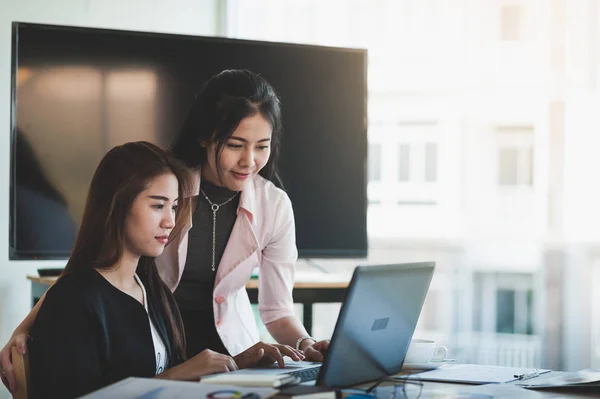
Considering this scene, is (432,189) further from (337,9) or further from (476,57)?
(337,9)

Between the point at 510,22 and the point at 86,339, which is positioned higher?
the point at 510,22

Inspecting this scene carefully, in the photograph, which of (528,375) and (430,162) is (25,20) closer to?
(430,162)

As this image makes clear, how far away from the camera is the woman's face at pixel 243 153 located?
2.09 metres

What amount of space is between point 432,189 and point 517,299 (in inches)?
21.8

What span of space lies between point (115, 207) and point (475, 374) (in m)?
0.75

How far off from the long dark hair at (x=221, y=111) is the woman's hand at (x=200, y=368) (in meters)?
0.67

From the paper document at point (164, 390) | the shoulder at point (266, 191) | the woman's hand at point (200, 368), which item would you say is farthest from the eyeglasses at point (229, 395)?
the shoulder at point (266, 191)

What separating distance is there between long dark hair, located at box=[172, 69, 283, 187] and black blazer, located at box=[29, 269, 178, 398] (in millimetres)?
582

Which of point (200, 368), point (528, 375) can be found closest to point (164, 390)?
point (200, 368)

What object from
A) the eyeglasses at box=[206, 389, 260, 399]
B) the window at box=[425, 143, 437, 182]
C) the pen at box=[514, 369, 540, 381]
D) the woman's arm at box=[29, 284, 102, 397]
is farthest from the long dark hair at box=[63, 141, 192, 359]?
the window at box=[425, 143, 437, 182]

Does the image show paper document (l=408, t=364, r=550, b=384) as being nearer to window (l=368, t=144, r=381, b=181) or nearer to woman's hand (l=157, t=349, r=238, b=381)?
woman's hand (l=157, t=349, r=238, b=381)

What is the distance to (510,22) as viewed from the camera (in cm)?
340

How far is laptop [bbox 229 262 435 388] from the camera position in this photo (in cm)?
135

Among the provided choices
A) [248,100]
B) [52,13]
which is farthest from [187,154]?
[52,13]
